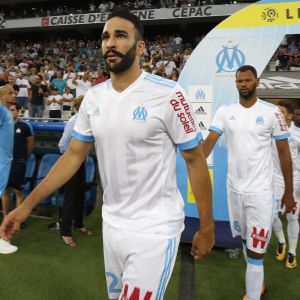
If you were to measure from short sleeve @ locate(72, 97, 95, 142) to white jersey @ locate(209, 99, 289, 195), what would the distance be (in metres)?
1.73

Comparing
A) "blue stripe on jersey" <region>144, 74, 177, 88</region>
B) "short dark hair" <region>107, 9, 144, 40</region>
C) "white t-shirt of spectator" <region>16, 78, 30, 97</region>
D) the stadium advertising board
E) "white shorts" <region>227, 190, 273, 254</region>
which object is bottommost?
"white shorts" <region>227, 190, 273, 254</region>

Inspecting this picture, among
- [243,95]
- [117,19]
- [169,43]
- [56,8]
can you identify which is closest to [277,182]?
[243,95]

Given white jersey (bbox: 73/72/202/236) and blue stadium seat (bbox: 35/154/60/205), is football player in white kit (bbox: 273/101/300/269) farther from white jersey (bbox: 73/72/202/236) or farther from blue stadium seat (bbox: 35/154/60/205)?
blue stadium seat (bbox: 35/154/60/205)

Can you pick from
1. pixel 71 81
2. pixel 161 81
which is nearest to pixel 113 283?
pixel 161 81

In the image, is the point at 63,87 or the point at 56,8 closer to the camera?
the point at 63,87

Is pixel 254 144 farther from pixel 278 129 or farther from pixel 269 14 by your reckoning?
pixel 269 14

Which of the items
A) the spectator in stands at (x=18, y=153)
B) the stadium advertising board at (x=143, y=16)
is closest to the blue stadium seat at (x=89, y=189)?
the spectator in stands at (x=18, y=153)

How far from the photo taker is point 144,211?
192 cm

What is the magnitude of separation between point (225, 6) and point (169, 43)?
4.14m

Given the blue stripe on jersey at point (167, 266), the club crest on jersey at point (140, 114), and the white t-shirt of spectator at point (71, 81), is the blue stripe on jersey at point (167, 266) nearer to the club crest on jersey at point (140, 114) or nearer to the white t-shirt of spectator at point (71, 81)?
the club crest on jersey at point (140, 114)

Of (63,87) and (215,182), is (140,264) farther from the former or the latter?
(63,87)

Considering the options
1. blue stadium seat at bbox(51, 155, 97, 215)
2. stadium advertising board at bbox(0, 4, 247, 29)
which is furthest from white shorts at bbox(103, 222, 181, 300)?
stadium advertising board at bbox(0, 4, 247, 29)

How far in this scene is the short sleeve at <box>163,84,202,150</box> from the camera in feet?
6.17

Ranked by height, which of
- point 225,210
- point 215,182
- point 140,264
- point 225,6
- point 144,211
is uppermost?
point 225,6
